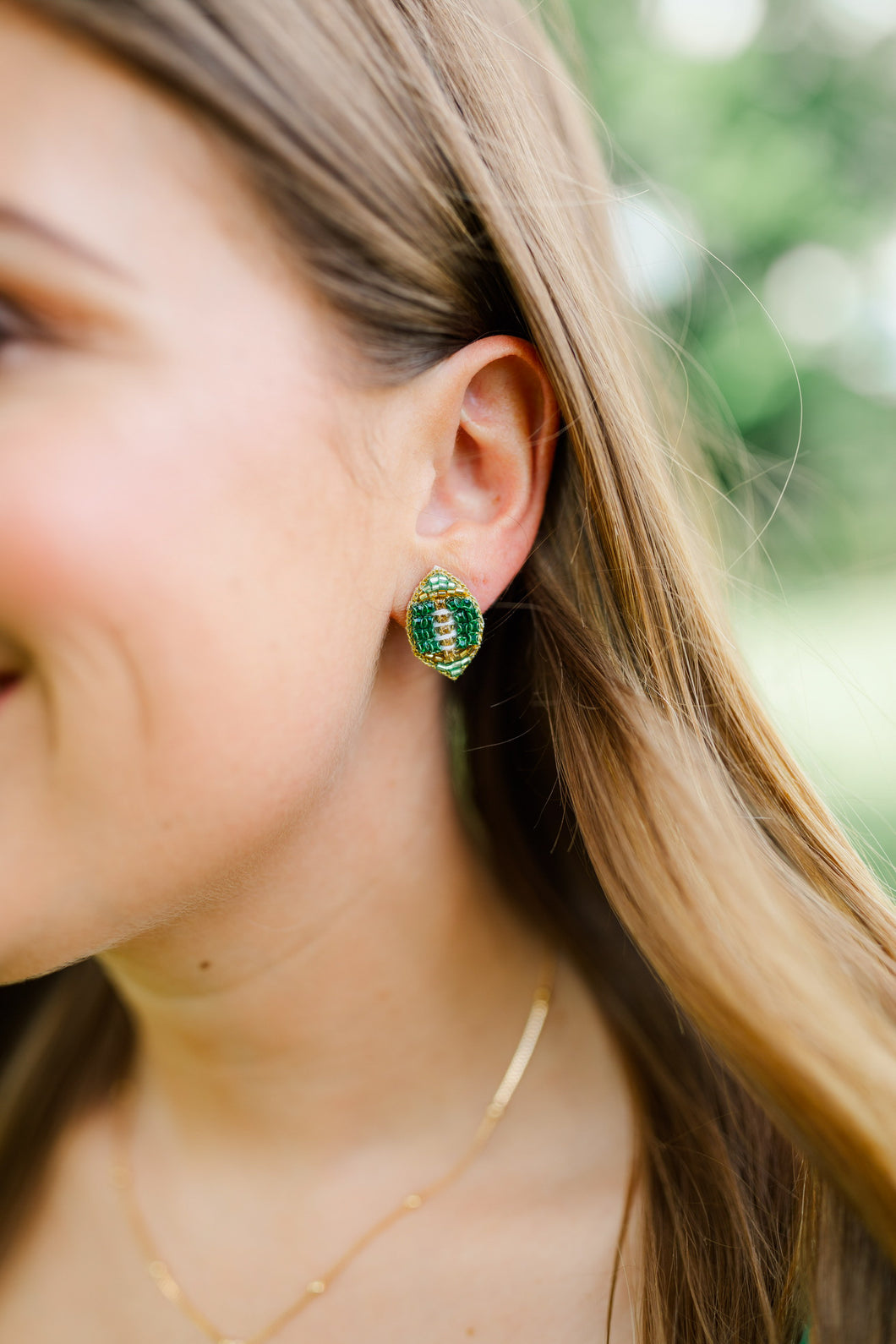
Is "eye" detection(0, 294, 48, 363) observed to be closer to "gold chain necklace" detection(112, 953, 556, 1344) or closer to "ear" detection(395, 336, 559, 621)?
"ear" detection(395, 336, 559, 621)

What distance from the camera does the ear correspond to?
1175 mm

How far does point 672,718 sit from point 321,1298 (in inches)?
31.8

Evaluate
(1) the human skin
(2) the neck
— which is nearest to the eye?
(1) the human skin

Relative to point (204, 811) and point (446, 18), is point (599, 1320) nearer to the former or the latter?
point (204, 811)

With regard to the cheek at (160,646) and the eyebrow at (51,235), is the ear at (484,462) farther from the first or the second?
the eyebrow at (51,235)

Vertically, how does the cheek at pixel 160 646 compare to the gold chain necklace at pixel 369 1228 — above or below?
above

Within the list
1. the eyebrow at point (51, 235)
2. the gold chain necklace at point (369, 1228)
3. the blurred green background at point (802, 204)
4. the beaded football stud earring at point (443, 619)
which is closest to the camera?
the eyebrow at point (51, 235)

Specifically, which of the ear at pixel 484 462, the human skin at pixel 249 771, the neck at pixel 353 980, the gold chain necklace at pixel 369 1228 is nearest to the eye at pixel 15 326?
the human skin at pixel 249 771

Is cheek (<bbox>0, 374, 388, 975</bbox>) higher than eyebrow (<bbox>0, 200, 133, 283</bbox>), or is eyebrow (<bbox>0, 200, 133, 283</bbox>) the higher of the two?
eyebrow (<bbox>0, 200, 133, 283</bbox>)

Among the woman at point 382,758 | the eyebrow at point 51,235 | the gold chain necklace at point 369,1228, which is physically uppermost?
the eyebrow at point 51,235

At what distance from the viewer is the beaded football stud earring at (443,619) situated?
1.17 metres

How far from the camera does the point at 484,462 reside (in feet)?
4.03

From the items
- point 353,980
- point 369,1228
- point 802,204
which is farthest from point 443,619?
point 802,204

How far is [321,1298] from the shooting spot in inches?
51.1
